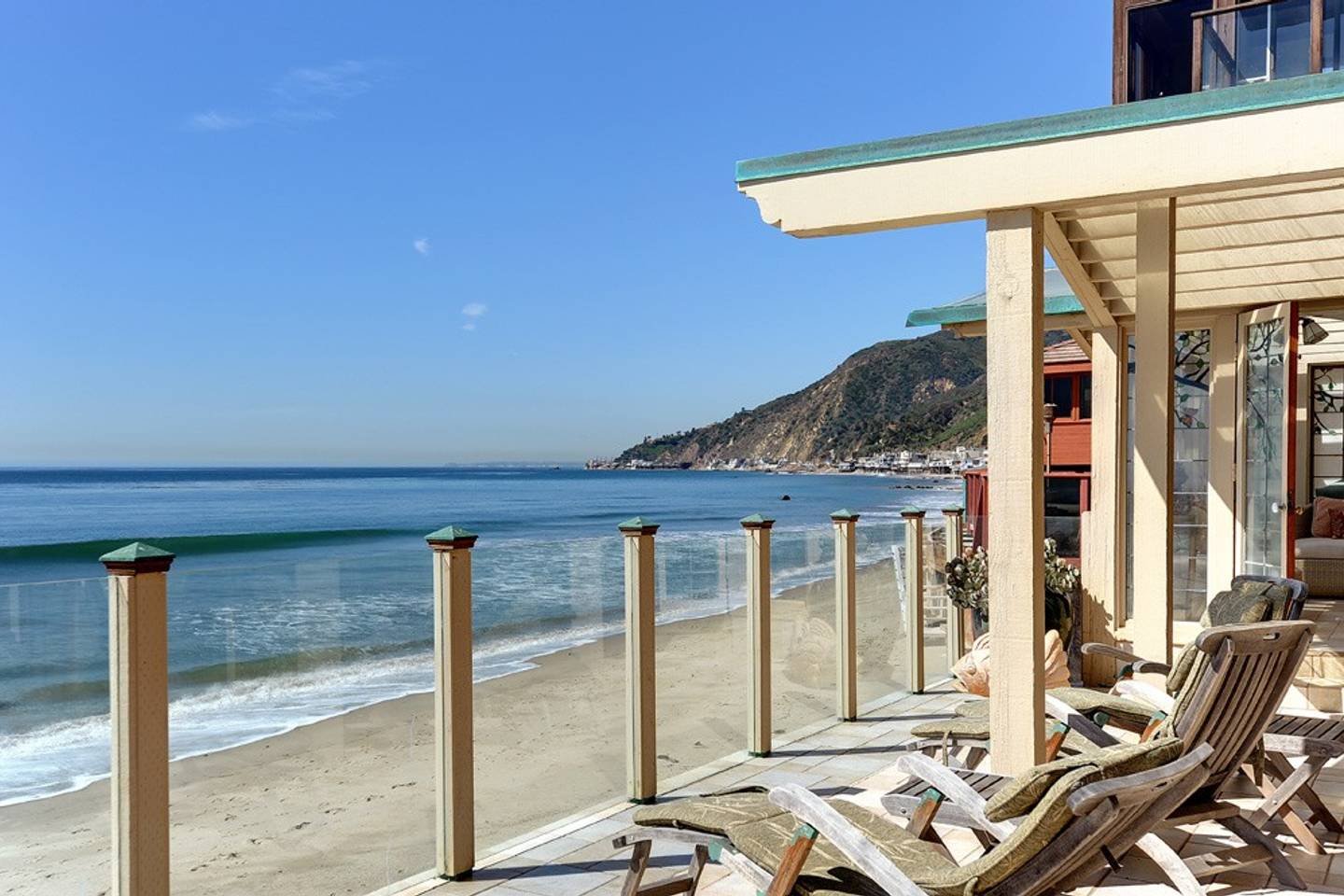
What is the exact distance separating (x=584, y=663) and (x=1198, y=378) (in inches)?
187

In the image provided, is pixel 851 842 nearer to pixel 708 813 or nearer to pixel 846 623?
pixel 708 813

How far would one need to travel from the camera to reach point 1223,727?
3.12m

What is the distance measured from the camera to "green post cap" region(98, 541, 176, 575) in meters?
2.91

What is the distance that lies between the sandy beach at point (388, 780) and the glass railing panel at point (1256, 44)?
720cm

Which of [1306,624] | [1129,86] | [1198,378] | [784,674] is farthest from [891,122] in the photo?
[1306,624]

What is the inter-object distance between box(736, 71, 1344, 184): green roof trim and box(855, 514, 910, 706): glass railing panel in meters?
3.16

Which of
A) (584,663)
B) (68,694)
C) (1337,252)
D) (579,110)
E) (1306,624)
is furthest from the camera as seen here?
(579,110)

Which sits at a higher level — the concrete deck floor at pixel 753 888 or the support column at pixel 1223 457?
the support column at pixel 1223 457

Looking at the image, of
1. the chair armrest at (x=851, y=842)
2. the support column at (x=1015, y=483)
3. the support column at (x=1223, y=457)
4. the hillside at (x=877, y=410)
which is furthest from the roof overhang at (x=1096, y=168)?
the hillside at (x=877, y=410)

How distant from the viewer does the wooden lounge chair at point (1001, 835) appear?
2.49 meters

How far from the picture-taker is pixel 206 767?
338 centimetres

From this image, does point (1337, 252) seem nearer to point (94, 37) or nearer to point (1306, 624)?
point (1306, 624)

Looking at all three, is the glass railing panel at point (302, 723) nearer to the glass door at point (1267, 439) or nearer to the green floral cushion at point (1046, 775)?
the green floral cushion at point (1046, 775)

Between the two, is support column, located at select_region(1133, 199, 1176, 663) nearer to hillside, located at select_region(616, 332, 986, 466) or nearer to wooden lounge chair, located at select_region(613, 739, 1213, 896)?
wooden lounge chair, located at select_region(613, 739, 1213, 896)
